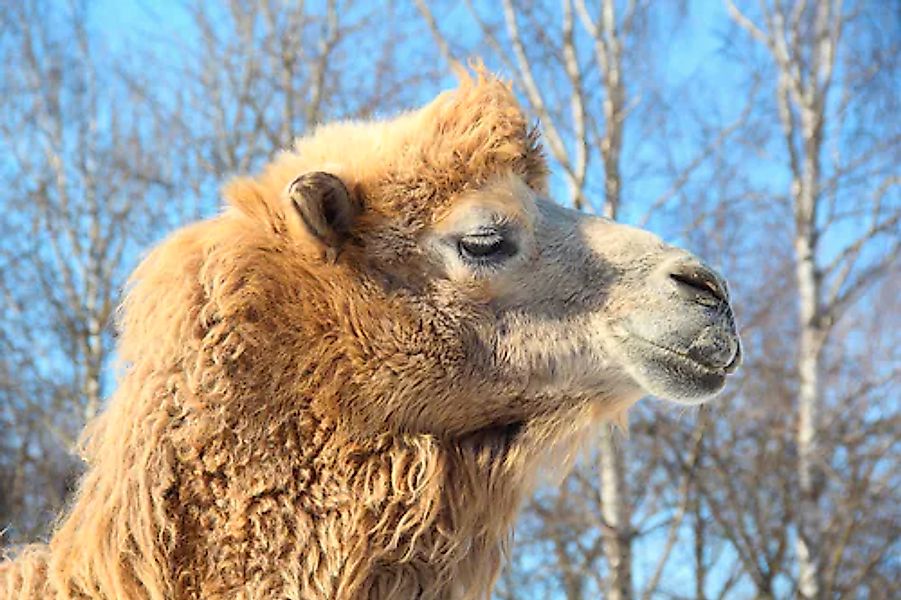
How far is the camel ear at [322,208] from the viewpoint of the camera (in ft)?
10.4

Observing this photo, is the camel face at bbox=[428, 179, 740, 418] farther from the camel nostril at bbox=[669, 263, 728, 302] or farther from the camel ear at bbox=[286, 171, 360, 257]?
the camel ear at bbox=[286, 171, 360, 257]

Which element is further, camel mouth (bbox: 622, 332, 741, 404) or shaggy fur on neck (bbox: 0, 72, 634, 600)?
camel mouth (bbox: 622, 332, 741, 404)

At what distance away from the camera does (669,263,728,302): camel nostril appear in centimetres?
321

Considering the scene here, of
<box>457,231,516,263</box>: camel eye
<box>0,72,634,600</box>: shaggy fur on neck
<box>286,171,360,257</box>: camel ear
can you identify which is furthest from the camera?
<box>457,231,516,263</box>: camel eye

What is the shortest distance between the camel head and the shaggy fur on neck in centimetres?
1

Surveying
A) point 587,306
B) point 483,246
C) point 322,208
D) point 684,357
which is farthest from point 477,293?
point 684,357

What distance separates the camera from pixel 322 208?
3.20 meters

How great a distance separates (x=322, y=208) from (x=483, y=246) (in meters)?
0.50

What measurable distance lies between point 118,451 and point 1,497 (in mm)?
13488

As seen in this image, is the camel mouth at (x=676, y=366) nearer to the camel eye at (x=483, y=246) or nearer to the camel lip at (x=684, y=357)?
the camel lip at (x=684, y=357)

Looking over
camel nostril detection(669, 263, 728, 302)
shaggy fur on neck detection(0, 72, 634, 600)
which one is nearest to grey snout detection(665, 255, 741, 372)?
camel nostril detection(669, 263, 728, 302)

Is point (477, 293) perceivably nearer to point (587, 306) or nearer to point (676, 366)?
point (587, 306)

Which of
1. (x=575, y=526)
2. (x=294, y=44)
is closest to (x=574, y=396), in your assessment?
(x=575, y=526)

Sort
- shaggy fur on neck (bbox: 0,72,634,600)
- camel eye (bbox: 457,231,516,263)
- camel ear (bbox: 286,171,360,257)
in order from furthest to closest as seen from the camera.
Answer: camel eye (bbox: 457,231,516,263) < camel ear (bbox: 286,171,360,257) < shaggy fur on neck (bbox: 0,72,634,600)
